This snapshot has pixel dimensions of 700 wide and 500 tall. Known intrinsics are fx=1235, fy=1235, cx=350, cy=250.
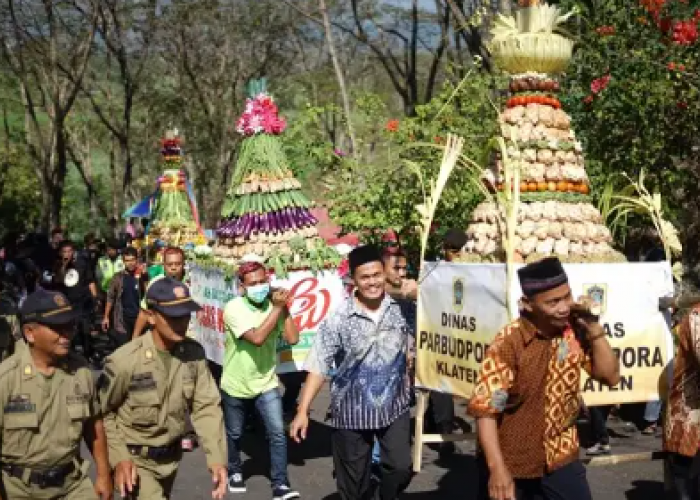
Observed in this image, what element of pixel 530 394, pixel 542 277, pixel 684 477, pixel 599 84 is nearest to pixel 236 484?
pixel 684 477

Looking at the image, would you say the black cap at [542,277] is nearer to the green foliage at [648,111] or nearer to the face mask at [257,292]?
the face mask at [257,292]

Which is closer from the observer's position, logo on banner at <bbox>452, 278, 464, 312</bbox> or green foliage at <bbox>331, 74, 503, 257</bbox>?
logo on banner at <bbox>452, 278, 464, 312</bbox>

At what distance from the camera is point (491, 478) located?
525cm

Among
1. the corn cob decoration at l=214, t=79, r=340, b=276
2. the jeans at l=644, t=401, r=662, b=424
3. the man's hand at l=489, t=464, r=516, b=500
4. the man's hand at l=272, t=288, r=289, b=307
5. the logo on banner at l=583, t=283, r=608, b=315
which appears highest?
the corn cob decoration at l=214, t=79, r=340, b=276

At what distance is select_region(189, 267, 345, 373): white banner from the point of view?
419 inches

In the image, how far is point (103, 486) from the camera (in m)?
5.61

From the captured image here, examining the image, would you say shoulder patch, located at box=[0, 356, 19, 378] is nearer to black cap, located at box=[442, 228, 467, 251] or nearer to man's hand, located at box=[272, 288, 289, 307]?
man's hand, located at box=[272, 288, 289, 307]

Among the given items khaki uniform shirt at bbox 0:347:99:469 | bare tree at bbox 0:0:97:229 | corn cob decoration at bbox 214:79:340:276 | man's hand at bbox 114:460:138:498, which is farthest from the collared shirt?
bare tree at bbox 0:0:97:229

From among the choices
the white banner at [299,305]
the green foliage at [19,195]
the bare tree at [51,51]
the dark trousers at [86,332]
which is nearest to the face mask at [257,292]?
the white banner at [299,305]

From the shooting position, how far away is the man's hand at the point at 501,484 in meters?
5.21

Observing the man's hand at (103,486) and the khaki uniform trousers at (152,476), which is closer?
the man's hand at (103,486)

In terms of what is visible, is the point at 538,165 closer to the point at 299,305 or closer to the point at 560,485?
the point at 299,305

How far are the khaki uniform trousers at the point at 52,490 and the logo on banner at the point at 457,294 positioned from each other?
2.99m

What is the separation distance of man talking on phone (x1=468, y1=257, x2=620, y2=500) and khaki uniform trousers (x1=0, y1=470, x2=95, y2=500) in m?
1.77
